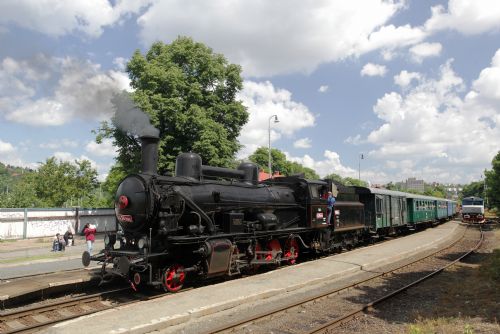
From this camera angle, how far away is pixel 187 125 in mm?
24594

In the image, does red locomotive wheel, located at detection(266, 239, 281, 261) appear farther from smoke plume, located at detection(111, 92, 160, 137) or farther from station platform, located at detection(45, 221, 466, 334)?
smoke plume, located at detection(111, 92, 160, 137)

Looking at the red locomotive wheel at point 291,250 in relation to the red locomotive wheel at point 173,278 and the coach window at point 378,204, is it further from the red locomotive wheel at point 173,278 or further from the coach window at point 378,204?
the coach window at point 378,204

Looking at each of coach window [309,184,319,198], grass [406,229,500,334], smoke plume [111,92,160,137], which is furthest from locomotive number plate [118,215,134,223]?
coach window [309,184,319,198]

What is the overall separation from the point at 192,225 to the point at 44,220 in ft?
→ 65.4

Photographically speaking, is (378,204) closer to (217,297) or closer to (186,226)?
(186,226)

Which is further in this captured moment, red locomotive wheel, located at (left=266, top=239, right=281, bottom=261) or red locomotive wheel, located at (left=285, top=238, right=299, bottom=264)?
red locomotive wheel, located at (left=285, top=238, right=299, bottom=264)

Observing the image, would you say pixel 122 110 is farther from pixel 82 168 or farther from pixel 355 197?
pixel 82 168

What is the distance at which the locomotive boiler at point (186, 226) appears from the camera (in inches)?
364

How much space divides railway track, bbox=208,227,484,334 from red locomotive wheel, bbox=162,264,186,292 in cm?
270

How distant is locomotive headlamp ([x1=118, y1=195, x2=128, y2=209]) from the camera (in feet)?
31.6

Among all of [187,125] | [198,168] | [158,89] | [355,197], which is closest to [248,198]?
[198,168]

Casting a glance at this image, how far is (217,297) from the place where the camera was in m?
8.75

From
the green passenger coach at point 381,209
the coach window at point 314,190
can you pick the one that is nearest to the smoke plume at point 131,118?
the coach window at point 314,190

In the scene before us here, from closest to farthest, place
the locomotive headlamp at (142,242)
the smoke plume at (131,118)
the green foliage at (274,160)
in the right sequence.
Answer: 1. the locomotive headlamp at (142,242)
2. the smoke plume at (131,118)
3. the green foliage at (274,160)
